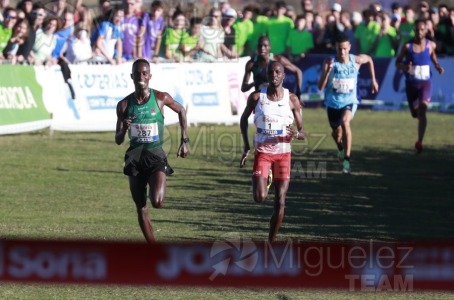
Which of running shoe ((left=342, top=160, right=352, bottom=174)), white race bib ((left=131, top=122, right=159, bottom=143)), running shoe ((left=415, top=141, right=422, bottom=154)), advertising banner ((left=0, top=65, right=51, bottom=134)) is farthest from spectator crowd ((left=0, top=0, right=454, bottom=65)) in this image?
white race bib ((left=131, top=122, right=159, bottom=143))

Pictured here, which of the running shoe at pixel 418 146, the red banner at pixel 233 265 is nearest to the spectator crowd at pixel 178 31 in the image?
the running shoe at pixel 418 146

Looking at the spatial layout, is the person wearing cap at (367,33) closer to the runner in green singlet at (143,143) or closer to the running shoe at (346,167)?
the running shoe at (346,167)

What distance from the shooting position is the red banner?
491 centimetres

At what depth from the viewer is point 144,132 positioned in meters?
10.9

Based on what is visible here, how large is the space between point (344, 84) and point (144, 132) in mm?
6983

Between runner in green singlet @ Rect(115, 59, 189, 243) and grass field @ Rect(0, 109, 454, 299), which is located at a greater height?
runner in green singlet @ Rect(115, 59, 189, 243)

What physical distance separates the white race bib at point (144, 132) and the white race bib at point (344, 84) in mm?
6913

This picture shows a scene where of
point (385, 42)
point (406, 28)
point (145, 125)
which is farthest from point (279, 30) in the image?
point (145, 125)

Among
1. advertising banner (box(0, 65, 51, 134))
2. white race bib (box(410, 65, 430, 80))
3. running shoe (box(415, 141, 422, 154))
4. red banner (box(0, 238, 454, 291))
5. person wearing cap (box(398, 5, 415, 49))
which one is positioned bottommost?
running shoe (box(415, 141, 422, 154))

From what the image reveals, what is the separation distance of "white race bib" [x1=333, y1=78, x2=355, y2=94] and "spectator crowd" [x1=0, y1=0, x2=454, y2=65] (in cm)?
620

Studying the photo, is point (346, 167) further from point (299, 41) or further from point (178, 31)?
point (299, 41)

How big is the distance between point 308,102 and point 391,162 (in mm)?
11209

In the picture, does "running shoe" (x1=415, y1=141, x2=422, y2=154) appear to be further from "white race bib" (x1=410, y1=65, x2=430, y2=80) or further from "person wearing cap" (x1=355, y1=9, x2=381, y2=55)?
"person wearing cap" (x1=355, y1=9, x2=381, y2=55)

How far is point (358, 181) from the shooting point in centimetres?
1680
